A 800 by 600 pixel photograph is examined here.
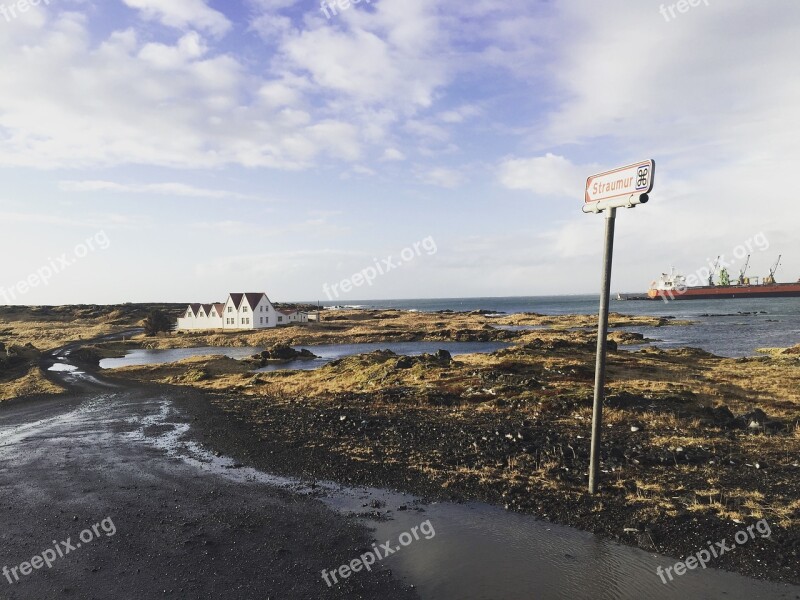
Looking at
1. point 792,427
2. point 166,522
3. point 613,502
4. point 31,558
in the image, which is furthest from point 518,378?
point 31,558

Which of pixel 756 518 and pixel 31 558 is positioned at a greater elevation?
pixel 756 518

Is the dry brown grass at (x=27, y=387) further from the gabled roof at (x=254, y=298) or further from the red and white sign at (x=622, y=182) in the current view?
the gabled roof at (x=254, y=298)

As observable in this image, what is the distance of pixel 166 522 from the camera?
Result: 1184 centimetres

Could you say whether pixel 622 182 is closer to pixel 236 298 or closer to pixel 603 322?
pixel 603 322

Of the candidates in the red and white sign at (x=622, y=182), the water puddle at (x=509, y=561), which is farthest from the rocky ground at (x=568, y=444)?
the red and white sign at (x=622, y=182)

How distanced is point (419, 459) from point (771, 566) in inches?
377

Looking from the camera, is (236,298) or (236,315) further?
(236,298)

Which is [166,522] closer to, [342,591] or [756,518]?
[342,591]
